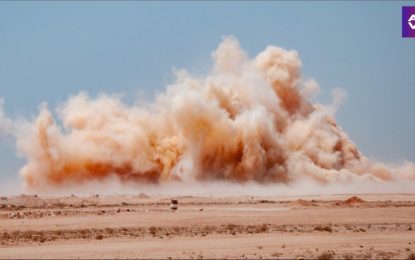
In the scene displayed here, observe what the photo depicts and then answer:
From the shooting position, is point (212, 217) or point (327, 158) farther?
point (327, 158)

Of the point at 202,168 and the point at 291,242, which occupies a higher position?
the point at 202,168

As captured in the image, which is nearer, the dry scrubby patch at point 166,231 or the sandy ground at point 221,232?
the sandy ground at point 221,232

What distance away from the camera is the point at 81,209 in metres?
57.0

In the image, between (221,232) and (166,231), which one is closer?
(221,232)

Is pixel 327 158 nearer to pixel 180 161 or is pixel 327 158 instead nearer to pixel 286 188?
pixel 286 188

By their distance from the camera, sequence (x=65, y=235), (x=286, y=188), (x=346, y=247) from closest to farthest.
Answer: (x=346, y=247) → (x=65, y=235) → (x=286, y=188)

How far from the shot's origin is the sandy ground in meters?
28.3

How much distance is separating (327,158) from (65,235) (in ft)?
210

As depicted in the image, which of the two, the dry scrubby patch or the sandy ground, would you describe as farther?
the dry scrubby patch

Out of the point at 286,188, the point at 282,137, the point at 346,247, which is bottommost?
the point at 346,247

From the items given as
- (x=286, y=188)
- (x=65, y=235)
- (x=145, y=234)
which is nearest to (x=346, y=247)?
(x=145, y=234)

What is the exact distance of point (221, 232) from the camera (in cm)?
3684

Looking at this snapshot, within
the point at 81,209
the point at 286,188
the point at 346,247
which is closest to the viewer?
the point at 346,247

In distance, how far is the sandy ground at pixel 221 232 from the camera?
92.8 ft
